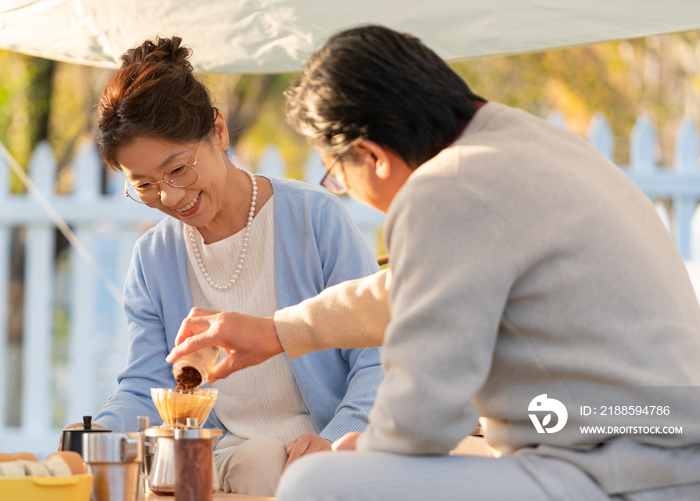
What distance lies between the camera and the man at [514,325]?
104 cm

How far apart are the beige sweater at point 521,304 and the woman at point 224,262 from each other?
798 mm

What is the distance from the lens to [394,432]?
1069mm

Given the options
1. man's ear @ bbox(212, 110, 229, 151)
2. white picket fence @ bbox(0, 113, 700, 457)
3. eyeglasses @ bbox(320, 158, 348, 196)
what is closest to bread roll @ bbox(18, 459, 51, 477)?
eyeglasses @ bbox(320, 158, 348, 196)

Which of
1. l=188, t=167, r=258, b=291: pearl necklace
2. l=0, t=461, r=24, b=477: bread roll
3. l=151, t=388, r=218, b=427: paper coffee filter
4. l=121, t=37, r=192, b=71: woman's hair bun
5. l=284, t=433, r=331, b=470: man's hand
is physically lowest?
l=284, t=433, r=331, b=470: man's hand

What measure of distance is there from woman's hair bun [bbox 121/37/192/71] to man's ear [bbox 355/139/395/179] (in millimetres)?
906

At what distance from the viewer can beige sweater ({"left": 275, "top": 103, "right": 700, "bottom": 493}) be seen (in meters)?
1.04

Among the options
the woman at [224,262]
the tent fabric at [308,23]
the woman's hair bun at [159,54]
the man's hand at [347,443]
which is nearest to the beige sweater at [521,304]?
the man's hand at [347,443]

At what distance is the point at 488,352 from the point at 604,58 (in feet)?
24.3

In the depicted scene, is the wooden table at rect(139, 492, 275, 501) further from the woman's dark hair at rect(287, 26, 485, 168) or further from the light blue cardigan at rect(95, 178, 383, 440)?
the woman's dark hair at rect(287, 26, 485, 168)

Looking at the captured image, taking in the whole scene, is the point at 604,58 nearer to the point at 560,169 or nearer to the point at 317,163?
the point at 317,163

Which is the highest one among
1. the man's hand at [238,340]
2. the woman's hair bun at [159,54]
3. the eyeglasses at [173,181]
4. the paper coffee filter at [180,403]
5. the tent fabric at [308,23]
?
the tent fabric at [308,23]

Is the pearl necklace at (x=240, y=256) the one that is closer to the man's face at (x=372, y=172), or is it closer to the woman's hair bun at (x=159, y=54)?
the woman's hair bun at (x=159, y=54)

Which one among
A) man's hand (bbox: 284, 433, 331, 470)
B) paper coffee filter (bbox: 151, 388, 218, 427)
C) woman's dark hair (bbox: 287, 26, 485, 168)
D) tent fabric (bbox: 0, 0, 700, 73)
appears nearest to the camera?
woman's dark hair (bbox: 287, 26, 485, 168)

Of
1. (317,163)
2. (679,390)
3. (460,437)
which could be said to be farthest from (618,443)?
(317,163)
